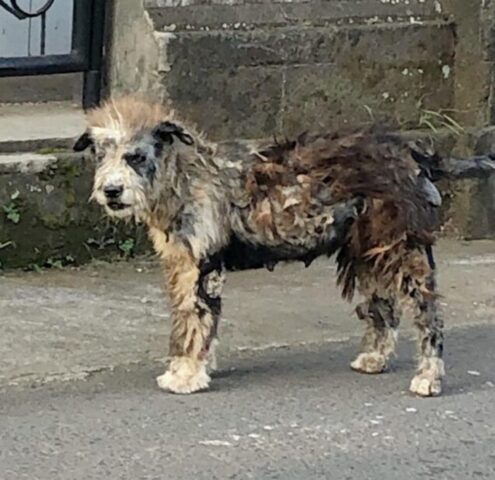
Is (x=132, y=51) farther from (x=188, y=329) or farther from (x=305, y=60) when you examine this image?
(x=188, y=329)

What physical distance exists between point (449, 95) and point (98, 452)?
4.79m

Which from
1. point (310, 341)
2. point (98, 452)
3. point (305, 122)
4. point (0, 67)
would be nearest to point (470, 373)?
point (310, 341)

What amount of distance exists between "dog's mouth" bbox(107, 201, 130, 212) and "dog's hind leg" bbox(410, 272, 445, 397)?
4.30 feet

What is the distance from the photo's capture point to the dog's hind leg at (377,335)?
6805mm

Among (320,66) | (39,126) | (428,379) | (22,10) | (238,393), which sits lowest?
(238,393)

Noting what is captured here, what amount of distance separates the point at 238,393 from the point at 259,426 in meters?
0.46

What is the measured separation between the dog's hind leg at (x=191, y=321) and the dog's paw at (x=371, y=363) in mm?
765

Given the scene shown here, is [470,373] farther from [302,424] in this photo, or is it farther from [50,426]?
[50,426]

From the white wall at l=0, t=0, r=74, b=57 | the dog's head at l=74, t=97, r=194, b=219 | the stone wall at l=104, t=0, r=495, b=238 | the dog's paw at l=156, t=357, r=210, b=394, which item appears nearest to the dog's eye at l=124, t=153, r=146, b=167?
the dog's head at l=74, t=97, r=194, b=219

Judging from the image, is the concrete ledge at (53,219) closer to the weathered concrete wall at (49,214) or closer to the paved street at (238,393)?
the weathered concrete wall at (49,214)

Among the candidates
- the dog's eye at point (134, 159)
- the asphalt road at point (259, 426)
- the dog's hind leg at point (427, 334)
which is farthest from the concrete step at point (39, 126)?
the dog's hind leg at point (427, 334)

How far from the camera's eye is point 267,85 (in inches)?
357

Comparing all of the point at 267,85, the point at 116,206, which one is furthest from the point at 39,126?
the point at 116,206

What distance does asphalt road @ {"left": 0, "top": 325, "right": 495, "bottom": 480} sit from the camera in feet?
18.1
